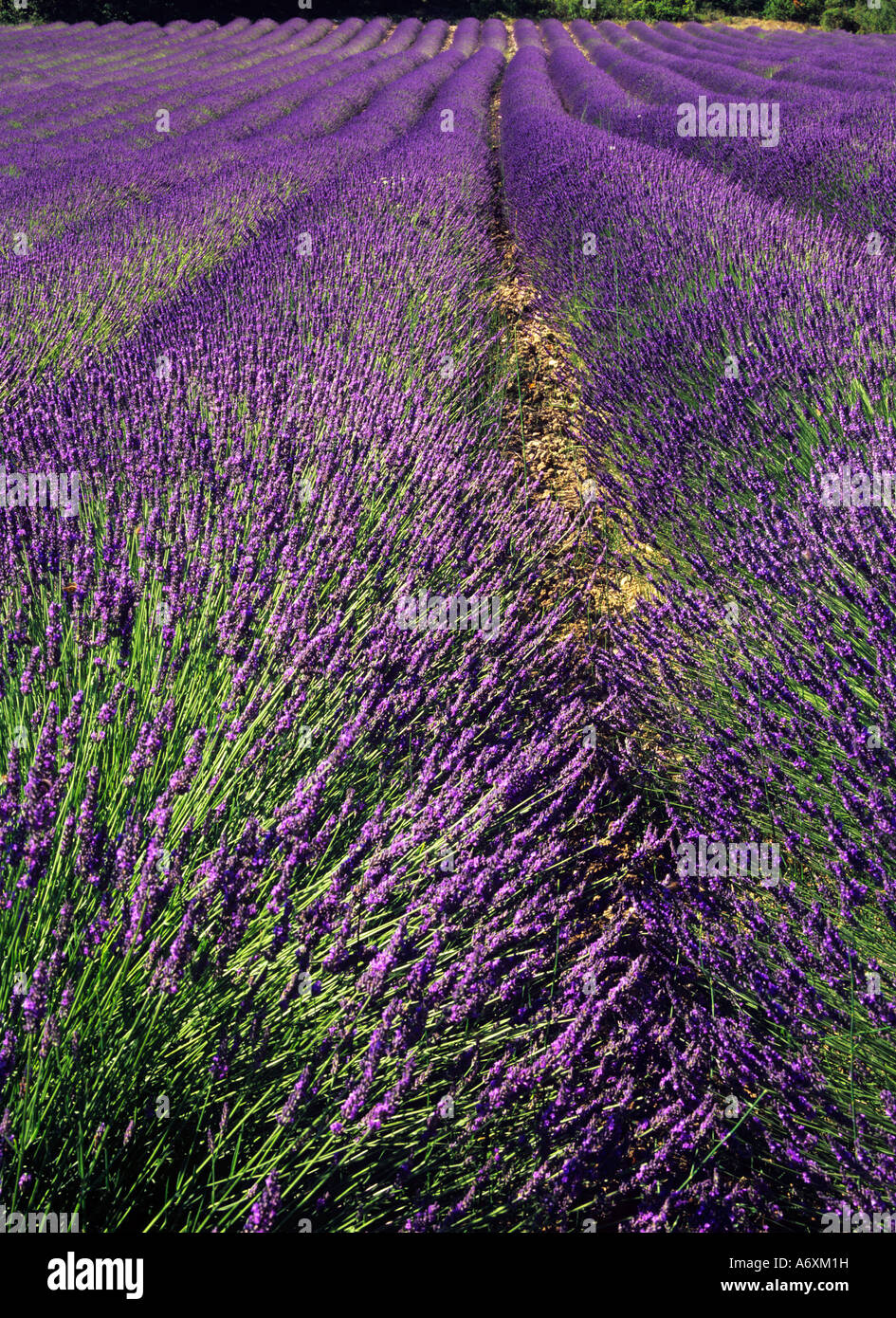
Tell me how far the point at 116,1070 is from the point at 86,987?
0.11 metres

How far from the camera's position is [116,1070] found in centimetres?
92

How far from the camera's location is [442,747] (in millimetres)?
1431

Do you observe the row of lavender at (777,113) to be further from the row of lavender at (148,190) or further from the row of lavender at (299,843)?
the row of lavender at (299,843)

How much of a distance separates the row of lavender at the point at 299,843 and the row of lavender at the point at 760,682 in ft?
0.42

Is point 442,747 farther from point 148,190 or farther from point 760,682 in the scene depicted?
point 148,190

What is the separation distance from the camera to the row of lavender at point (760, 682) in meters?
1.14

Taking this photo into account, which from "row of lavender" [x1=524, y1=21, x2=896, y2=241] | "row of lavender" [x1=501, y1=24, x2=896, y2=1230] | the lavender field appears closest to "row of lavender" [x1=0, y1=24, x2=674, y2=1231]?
the lavender field

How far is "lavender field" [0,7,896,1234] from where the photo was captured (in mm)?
973

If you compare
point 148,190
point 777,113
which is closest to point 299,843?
point 148,190

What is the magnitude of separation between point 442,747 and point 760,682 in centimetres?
66

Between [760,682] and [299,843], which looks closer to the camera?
[299,843]

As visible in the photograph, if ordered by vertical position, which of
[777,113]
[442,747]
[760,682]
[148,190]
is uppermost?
[777,113]
